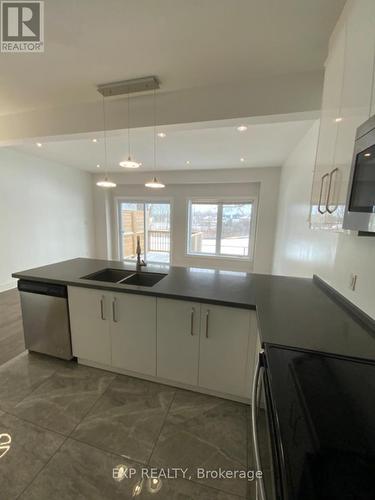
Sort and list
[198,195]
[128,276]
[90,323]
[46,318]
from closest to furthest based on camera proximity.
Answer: [90,323], [46,318], [128,276], [198,195]

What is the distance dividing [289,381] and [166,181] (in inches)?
220

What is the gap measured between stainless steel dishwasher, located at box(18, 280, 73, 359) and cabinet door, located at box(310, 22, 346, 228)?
2201 mm

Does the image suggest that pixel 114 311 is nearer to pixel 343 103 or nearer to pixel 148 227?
Result: pixel 343 103

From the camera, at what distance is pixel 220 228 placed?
5.93 metres

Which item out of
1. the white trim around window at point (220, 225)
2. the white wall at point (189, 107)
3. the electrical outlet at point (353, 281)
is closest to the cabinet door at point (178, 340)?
the electrical outlet at point (353, 281)

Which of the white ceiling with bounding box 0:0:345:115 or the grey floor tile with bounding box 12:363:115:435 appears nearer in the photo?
the white ceiling with bounding box 0:0:345:115

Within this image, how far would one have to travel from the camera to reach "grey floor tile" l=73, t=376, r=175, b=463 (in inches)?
55.5

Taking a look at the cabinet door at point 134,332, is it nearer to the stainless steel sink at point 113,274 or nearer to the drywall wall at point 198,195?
the stainless steel sink at point 113,274

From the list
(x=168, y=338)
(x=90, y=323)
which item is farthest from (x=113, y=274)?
(x=168, y=338)

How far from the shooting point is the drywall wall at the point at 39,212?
13.6 feet

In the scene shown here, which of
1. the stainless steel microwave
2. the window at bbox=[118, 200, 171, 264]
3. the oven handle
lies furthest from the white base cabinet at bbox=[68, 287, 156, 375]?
the window at bbox=[118, 200, 171, 264]

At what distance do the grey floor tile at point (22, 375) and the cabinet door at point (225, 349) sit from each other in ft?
4.91

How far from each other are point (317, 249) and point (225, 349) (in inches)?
53.5

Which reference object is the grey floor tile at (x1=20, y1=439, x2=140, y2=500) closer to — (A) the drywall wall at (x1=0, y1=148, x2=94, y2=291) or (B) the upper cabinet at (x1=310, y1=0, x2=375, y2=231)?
(B) the upper cabinet at (x1=310, y1=0, x2=375, y2=231)
